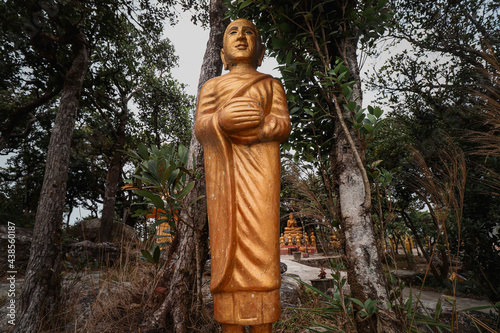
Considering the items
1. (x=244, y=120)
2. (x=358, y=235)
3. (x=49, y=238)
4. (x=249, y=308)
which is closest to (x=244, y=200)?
(x=244, y=120)

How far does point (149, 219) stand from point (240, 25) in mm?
2334

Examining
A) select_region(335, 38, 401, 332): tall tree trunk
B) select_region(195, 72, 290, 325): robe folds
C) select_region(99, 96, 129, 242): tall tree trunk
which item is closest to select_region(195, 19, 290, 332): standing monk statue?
select_region(195, 72, 290, 325): robe folds

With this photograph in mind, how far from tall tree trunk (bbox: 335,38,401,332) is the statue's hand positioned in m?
0.75

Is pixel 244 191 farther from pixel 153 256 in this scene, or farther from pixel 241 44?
pixel 153 256

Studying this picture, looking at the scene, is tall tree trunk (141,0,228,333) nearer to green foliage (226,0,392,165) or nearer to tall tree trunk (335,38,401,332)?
green foliage (226,0,392,165)

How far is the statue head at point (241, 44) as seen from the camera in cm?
198

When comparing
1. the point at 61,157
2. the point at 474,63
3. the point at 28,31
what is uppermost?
the point at 28,31

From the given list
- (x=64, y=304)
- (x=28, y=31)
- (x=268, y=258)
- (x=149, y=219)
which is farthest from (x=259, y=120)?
(x=28, y=31)

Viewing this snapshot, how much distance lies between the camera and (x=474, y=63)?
15.5 ft

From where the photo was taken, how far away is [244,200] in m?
1.67

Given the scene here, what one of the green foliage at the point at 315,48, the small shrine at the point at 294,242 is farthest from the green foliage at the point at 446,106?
the small shrine at the point at 294,242

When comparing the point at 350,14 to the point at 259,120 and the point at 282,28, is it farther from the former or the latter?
the point at 259,120

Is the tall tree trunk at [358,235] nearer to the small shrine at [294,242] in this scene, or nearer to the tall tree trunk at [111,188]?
the tall tree trunk at [111,188]

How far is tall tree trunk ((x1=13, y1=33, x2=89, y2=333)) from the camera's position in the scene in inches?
125
